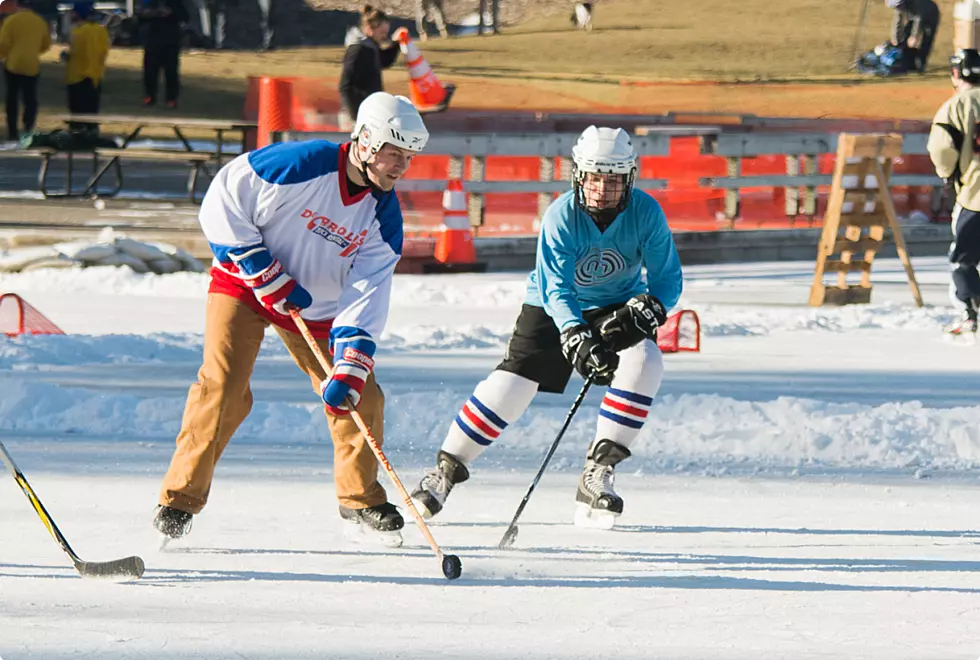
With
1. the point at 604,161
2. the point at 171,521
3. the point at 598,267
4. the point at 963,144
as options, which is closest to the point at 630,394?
the point at 598,267

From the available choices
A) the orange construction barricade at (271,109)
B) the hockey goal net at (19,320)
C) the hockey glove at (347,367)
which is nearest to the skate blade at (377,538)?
the hockey glove at (347,367)

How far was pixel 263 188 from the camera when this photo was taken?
5.92 meters

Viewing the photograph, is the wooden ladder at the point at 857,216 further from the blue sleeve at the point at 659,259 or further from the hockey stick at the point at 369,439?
the hockey stick at the point at 369,439

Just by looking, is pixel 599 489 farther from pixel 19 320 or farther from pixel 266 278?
pixel 19 320

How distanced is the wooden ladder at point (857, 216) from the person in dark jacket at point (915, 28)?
70.0ft

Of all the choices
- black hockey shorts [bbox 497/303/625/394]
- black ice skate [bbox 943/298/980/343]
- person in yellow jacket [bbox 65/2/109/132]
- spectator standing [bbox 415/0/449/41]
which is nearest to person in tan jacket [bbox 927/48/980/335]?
black ice skate [bbox 943/298/980/343]

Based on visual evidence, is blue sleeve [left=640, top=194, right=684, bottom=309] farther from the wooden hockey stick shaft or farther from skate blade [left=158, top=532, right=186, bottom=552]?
skate blade [left=158, top=532, right=186, bottom=552]

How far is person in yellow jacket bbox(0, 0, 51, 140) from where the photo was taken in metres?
21.9

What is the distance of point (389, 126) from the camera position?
579 centimetres

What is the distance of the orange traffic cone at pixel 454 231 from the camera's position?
49.7ft

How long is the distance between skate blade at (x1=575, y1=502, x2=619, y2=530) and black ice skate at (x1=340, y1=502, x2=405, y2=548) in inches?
27.6

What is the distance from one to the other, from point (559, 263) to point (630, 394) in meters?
0.52

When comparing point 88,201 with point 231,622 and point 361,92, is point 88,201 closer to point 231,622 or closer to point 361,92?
point 361,92

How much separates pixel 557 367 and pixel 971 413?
2778 millimetres
